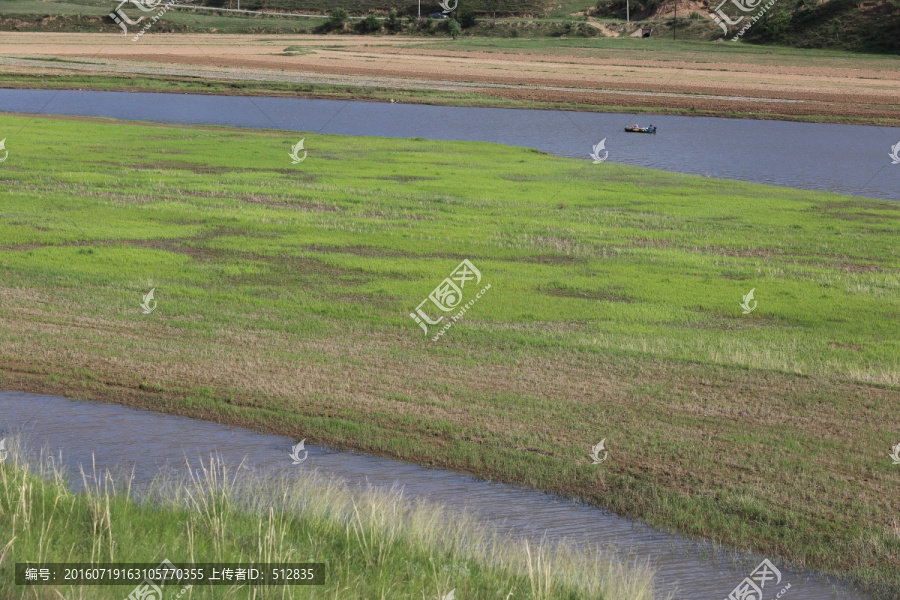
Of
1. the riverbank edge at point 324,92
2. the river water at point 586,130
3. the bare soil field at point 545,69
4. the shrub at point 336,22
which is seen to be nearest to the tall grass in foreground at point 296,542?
the river water at point 586,130

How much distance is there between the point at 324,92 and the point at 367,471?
72.9 meters

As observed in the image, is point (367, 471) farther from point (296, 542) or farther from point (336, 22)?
point (336, 22)

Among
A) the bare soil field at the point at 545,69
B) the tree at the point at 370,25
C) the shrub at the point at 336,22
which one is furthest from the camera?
the shrub at the point at 336,22

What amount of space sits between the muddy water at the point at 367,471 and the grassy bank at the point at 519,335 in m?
0.34

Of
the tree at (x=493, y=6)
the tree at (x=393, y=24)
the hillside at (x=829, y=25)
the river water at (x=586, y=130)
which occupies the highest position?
the tree at (x=493, y=6)

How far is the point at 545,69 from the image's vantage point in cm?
10938

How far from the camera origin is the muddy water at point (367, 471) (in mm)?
10773

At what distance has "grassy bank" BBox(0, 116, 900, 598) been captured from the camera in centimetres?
1305

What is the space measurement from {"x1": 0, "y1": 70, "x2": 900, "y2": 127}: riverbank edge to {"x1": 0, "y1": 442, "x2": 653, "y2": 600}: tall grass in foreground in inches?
2685

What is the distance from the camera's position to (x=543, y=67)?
367 ft

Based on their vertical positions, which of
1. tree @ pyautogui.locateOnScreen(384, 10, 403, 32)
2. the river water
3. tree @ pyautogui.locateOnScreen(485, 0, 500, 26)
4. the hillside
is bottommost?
the river water

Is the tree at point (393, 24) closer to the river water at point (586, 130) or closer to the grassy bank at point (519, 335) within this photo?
the river water at point (586, 130)

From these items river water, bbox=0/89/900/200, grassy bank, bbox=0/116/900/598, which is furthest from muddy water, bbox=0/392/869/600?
river water, bbox=0/89/900/200

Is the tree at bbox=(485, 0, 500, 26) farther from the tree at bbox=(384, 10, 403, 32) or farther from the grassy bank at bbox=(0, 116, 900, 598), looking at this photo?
the grassy bank at bbox=(0, 116, 900, 598)
